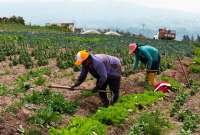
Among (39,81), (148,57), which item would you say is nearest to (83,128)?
(39,81)

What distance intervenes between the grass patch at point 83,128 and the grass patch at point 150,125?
0.63m

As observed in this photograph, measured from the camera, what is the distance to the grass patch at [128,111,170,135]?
441 inches

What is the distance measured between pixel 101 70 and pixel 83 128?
275 cm

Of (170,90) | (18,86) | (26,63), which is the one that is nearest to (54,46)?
(26,63)

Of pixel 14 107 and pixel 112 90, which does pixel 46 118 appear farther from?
pixel 112 90

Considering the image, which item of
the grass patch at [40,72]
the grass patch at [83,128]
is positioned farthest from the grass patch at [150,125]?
the grass patch at [40,72]

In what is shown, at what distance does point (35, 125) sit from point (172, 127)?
10.7ft

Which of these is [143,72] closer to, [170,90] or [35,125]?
[170,90]

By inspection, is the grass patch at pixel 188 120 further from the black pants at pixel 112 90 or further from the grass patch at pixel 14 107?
the grass patch at pixel 14 107

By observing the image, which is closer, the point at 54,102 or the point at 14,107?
the point at 14,107

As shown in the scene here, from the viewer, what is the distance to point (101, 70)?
13180 mm

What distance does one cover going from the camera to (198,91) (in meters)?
18.0

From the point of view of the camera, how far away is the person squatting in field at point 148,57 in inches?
681

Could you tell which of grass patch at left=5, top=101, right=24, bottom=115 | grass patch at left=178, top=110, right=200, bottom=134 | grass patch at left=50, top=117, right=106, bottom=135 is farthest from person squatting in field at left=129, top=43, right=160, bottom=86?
grass patch at left=50, top=117, right=106, bottom=135
